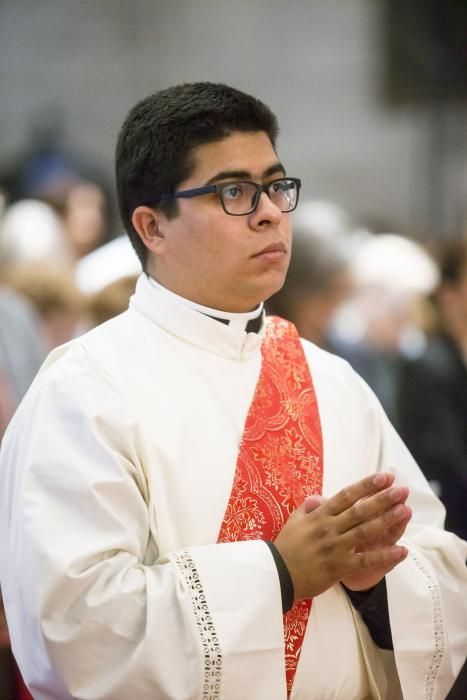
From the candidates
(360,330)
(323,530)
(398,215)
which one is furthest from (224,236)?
(398,215)

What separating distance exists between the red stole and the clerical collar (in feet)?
0.38

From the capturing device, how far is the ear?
294 cm

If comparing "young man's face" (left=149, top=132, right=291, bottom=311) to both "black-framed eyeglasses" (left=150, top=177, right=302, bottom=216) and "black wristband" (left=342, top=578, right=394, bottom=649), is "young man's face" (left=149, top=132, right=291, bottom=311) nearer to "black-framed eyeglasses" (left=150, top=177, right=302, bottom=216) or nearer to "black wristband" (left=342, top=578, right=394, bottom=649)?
"black-framed eyeglasses" (left=150, top=177, right=302, bottom=216)

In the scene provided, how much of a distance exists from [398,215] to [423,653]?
7645 millimetres

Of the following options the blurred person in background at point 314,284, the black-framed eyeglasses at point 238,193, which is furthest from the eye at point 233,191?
the blurred person in background at point 314,284

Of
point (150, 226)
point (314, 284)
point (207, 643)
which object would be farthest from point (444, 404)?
point (207, 643)

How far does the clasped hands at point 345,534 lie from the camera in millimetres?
2646

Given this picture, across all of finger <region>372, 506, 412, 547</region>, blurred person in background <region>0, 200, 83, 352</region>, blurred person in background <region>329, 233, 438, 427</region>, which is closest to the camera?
finger <region>372, 506, 412, 547</region>

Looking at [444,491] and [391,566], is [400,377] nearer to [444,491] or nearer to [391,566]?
[444,491]

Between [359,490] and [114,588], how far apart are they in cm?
53

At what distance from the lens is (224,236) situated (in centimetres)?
285

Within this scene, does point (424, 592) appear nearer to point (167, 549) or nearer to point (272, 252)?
point (167, 549)

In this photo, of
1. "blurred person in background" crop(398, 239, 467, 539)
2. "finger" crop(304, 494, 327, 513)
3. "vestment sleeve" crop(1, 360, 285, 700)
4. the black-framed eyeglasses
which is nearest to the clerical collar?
the black-framed eyeglasses

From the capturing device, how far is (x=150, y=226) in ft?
9.73
